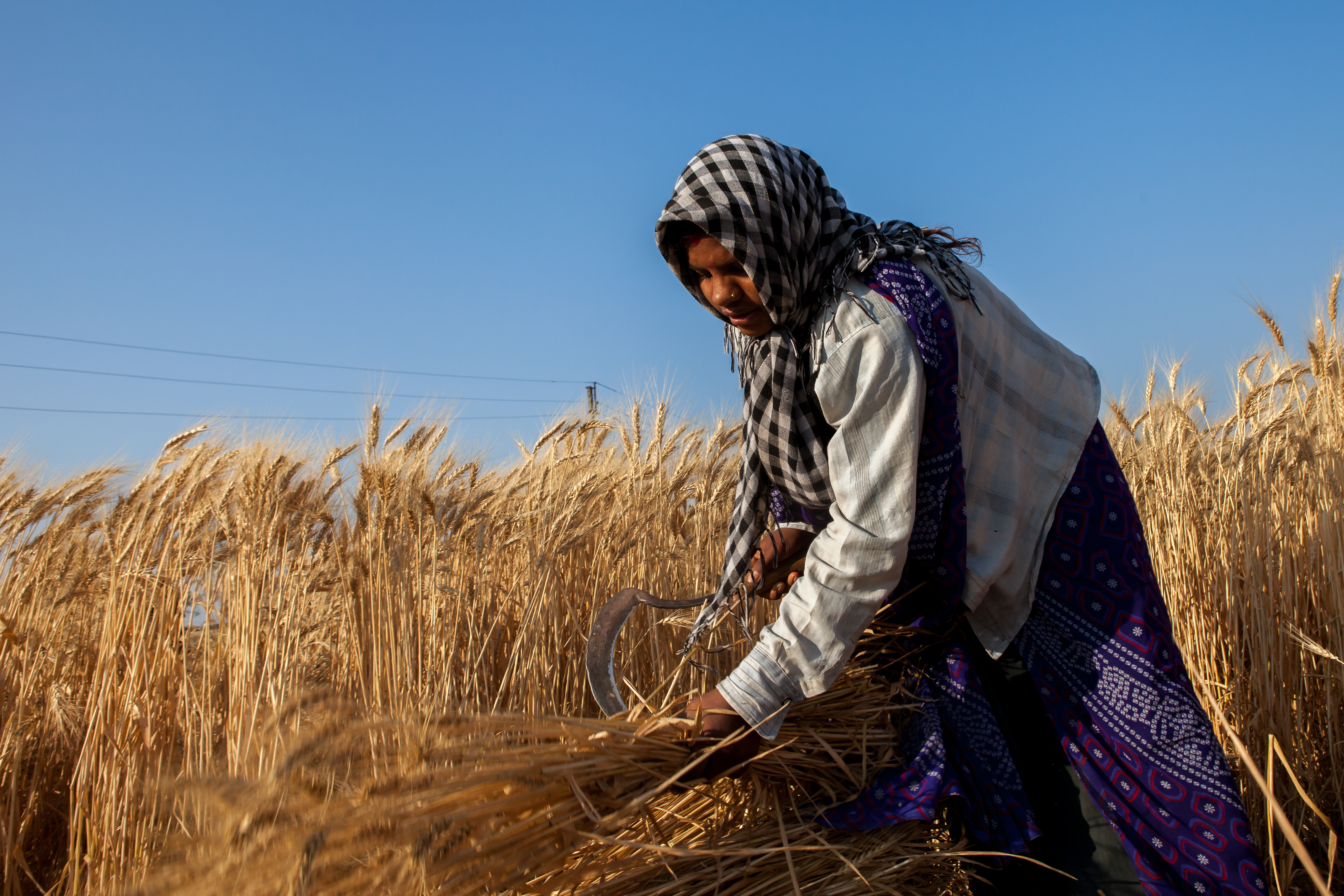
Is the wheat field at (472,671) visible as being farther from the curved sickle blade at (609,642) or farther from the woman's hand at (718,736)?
the curved sickle blade at (609,642)

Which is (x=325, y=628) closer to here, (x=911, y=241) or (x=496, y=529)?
(x=496, y=529)

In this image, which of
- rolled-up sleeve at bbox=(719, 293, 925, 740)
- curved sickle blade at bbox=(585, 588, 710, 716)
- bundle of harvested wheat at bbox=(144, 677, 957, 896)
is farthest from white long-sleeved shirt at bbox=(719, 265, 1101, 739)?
curved sickle blade at bbox=(585, 588, 710, 716)

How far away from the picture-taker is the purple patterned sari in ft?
3.49

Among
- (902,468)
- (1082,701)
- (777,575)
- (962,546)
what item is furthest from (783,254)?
(1082,701)

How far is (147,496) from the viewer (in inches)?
75.3

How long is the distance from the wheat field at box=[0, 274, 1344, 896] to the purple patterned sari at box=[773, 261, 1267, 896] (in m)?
0.09

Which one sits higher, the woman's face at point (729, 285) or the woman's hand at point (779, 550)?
the woman's face at point (729, 285)

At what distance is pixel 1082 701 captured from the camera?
1.16 metres

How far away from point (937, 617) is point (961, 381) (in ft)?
1.25

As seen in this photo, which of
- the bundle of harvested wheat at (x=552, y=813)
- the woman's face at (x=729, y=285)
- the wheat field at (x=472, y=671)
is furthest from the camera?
the woman's face at (x=729, y=285)

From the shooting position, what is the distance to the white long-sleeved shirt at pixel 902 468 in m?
1.05

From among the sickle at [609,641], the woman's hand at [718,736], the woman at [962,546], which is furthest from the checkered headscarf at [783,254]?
the woman's hand at [718,736]

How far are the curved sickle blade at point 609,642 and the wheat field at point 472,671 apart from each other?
0.47 feet

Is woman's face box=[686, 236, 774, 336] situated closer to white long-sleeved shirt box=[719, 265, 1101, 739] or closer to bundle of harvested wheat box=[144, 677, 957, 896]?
white long-sleeved shirt box=[719, 265, 1101, 739]
